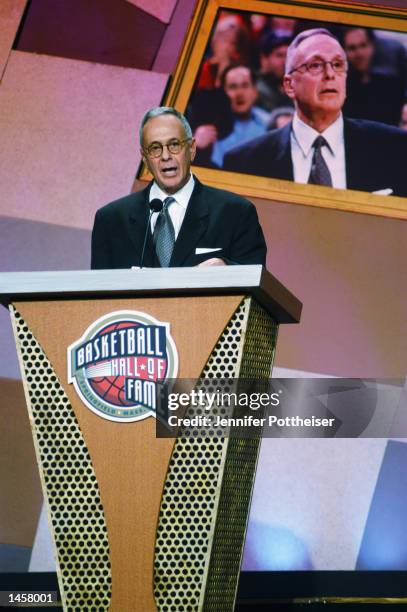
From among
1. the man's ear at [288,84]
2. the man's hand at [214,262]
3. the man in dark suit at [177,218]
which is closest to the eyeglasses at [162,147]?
the man in dark suit at [177,218]

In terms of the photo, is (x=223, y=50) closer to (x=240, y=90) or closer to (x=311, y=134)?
(x=240, y=90)

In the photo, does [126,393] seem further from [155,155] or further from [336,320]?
[336,320]

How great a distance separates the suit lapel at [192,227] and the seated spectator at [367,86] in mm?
1690

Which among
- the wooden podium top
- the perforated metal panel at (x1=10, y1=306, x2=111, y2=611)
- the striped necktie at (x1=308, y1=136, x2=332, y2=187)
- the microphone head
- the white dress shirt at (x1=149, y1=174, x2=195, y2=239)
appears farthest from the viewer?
the striped necktie at (x1=308, y1=136, x2=332, y2=187)

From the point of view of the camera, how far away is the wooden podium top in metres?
1.88

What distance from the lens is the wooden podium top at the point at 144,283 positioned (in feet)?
6.16

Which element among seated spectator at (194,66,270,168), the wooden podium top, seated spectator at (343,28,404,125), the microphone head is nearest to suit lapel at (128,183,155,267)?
the microphone head

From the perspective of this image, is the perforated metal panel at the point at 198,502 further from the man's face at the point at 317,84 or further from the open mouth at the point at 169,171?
the man's face at the point at 317,84

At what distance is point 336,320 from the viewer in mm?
3688

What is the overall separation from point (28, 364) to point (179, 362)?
1.08 ft

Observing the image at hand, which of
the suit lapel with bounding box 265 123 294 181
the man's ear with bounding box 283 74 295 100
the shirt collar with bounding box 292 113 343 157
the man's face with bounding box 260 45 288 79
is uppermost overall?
the man's face with bounding box 260 45 288 79

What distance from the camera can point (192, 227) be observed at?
86.6 inches

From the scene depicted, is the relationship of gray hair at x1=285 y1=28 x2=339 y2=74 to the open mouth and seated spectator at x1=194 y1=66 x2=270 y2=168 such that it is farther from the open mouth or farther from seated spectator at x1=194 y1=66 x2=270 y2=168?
the open mouth

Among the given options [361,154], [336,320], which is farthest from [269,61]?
[336,320]
